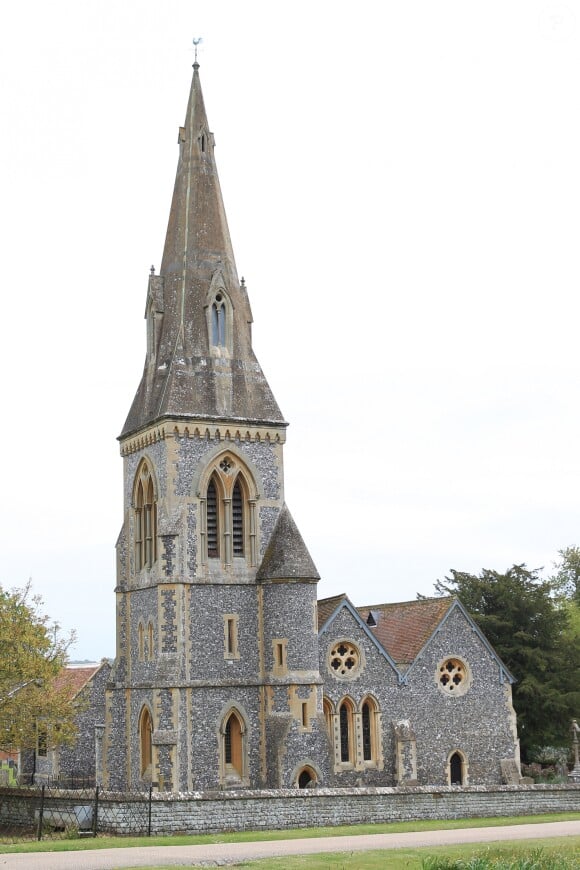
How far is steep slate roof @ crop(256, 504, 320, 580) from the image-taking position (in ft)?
124

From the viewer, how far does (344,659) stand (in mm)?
40531

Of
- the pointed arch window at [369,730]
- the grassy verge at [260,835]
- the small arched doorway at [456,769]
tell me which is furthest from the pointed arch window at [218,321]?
the grassy verge at [260,835]

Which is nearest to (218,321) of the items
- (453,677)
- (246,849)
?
(453,677)

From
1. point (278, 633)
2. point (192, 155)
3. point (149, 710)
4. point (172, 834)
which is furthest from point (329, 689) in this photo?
point (192, 155)

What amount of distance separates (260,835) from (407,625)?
57.4 ft

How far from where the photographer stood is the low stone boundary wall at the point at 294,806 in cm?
2767

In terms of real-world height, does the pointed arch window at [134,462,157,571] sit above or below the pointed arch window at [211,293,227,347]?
below

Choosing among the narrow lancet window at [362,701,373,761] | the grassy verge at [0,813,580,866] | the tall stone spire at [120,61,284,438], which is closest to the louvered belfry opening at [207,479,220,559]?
the tall stone spire at [120,61,284,438]

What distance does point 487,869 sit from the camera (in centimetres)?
1847

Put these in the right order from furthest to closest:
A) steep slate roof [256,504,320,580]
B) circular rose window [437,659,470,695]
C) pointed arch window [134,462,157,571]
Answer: circular rose window [437,659,470,695] < pointed arch window [134,462,157,571] < steep slate roof [256,504,320,580]

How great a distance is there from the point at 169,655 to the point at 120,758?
206 inches

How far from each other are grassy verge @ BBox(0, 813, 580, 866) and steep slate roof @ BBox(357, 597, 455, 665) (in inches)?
442

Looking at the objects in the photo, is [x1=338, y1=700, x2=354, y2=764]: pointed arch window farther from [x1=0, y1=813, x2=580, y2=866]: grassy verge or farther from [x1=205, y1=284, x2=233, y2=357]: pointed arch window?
[x1=205, y1=284, x2=233, y2=357]: pointed arch window

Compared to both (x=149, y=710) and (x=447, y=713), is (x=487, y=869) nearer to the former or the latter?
(x=149, y=710)
